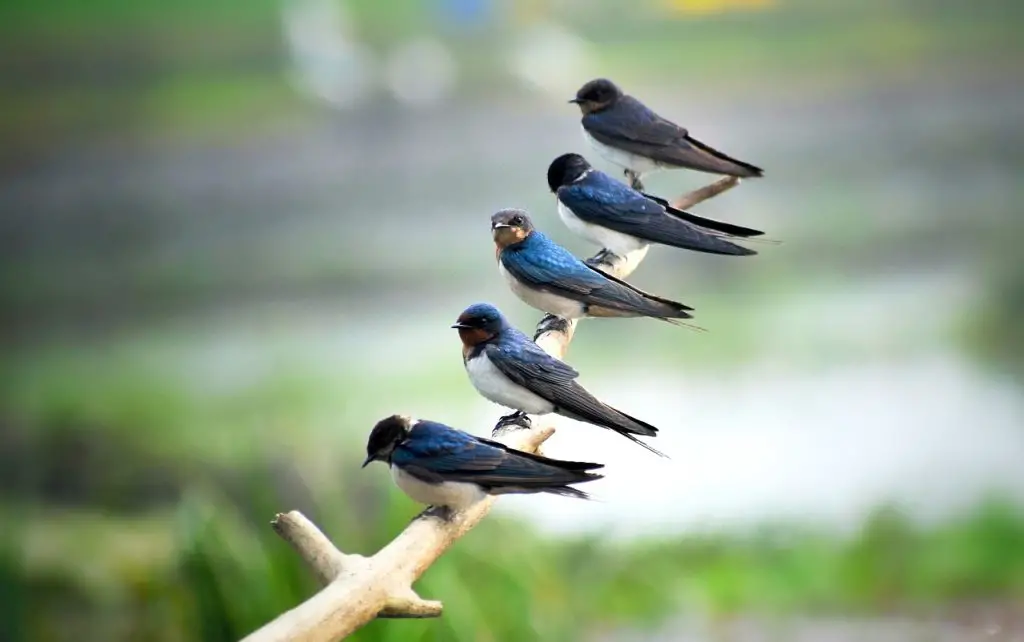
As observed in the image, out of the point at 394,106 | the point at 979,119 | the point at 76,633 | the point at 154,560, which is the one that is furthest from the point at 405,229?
the point at 979,119

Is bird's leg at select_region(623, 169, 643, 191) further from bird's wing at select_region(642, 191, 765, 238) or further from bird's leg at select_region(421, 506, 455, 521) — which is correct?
bird's leg at select_region(421, 506, 455, 521)

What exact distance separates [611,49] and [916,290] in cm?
106

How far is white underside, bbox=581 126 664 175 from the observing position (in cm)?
195

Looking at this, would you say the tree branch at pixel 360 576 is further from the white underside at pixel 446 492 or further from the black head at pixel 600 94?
the black head at pixel 600 94

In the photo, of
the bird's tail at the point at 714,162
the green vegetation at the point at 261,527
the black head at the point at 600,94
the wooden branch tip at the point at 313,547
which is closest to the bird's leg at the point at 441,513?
the wooden branch tip at the point at 313,547

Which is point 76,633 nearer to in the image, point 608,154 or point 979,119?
point 608,154

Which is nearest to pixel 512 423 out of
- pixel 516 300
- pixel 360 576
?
pixel 360 576

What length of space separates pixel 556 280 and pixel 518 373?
8.4 inches

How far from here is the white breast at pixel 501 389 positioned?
1.47 m

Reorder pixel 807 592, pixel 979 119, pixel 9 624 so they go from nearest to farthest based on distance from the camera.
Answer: pixel 9 624 → pixel 807 592 → pixel 979 119

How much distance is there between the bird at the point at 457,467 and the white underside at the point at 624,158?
0.75 m

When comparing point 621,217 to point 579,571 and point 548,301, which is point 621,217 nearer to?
point 548,301

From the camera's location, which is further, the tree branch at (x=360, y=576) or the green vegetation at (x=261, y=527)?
the green vegetation at (x=261, y=527)

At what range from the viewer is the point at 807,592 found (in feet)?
10.7
